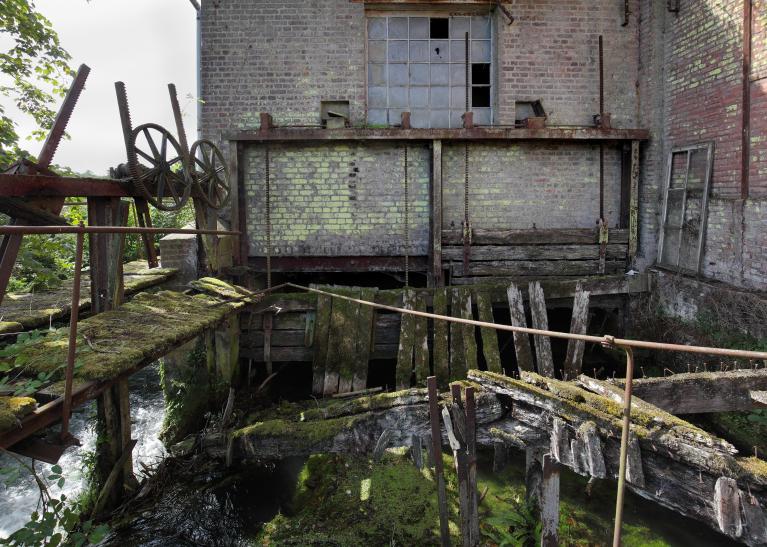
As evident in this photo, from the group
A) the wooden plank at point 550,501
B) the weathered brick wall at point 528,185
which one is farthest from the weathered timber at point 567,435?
the weathered brick wall at point 528,185

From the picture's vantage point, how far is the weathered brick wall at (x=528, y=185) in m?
8.18

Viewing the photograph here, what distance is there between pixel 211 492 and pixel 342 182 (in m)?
5.14

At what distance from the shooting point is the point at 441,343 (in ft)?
22.1

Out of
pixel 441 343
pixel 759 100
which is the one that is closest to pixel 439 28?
pixel 759 100

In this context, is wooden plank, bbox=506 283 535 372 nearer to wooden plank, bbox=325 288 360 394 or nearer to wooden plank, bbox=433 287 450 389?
wooden plank, bbox=433 287 450 389

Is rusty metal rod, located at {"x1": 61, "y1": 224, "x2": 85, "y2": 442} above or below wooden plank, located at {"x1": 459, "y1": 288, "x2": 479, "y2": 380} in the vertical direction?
above

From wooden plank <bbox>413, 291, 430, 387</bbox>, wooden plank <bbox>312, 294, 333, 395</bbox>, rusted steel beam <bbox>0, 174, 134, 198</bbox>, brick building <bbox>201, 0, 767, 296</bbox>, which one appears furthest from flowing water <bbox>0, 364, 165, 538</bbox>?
wooden plank <bbox>413, 291, 430, 387</bbox>

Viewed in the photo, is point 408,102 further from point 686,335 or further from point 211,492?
point 211,492

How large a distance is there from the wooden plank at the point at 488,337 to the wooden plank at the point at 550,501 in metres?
3.13

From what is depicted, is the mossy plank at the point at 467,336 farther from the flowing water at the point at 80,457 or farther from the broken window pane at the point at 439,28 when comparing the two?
the broken window pane at the point at 439,28

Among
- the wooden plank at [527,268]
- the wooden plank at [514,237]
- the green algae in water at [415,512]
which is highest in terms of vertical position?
the wooden plank at [514,237]

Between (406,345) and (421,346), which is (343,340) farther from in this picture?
(421,346)

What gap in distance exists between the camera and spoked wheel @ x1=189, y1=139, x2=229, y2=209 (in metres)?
6.61

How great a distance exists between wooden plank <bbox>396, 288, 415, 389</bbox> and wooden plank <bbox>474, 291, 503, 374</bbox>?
1002 millimetres
